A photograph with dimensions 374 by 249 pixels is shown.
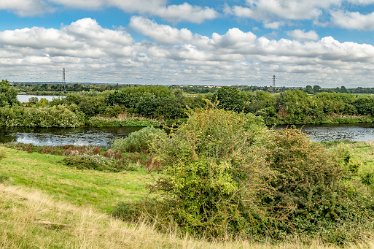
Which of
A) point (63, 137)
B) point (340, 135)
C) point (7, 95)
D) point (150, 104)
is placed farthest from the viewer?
point (150, 104)

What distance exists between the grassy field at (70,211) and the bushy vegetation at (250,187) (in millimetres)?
1809

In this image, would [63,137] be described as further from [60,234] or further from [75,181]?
[60,234]

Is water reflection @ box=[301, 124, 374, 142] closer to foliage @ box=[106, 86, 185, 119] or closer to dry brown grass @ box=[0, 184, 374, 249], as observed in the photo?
foliage @ box=[106, 86, 185, 119]

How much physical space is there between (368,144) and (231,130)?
1901 inches

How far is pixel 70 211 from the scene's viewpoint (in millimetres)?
14445

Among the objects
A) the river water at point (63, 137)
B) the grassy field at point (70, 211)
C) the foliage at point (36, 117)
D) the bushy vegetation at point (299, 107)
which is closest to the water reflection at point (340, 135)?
the river water at point (63, 137)

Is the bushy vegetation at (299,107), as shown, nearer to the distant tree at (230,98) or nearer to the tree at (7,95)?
the distant tree at (230,98)

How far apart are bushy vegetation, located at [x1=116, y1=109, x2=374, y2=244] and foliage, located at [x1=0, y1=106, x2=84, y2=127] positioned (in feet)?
250

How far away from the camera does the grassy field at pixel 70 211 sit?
29.8 feet

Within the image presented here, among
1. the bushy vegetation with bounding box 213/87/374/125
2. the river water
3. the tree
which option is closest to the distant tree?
the bushy vegetation with bounding box 213/87/374/125

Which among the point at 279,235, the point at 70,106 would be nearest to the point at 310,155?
the point at 279,235

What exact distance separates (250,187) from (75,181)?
565 inches

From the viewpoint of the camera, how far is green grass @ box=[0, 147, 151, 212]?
2203cm

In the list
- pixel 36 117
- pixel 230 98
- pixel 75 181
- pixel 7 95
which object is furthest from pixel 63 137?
pixel 230 98
